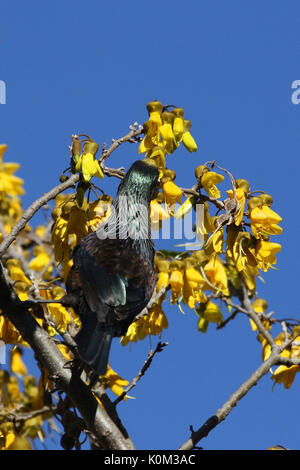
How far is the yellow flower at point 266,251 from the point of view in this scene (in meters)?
3.76

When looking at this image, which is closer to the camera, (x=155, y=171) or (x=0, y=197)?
(x=155, y=171)

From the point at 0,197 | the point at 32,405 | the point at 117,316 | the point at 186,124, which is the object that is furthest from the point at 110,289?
the point at 0,197

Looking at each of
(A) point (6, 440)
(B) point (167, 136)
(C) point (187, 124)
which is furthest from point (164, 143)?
(A) point (6, 440)

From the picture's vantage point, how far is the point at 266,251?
377cm

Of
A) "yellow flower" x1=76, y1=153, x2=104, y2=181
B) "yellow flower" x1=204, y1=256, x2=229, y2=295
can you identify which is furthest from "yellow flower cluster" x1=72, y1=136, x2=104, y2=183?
"yellow flower" x1=204, y1=256, x2=229, y2=295

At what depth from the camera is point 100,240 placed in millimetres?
3717

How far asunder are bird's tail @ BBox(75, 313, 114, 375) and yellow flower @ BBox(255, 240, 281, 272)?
79 centimetres

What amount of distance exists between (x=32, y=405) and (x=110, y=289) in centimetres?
166

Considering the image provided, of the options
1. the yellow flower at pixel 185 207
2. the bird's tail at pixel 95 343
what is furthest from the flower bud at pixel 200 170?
the bird's tail at pixel 95 343

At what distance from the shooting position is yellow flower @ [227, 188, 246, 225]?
3.71 meters

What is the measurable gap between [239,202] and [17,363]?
96.5 inches

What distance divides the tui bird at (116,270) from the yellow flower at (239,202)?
38cm

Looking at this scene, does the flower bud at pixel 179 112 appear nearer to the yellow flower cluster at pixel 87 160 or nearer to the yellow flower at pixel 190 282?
the yellow flower cluster at pixel 87 160
